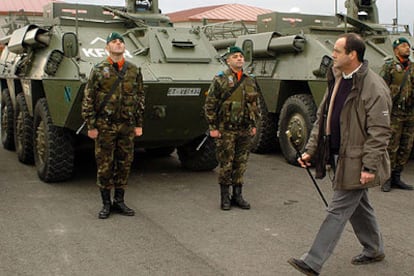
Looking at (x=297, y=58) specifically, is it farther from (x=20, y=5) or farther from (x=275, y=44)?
(x=20, y=5)

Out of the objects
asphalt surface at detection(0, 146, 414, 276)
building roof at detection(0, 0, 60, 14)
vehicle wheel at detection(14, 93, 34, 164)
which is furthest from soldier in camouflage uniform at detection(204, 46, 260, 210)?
building roof at detection(0, 0, 60, 14)

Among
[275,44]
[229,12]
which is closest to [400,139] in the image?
[275,44]

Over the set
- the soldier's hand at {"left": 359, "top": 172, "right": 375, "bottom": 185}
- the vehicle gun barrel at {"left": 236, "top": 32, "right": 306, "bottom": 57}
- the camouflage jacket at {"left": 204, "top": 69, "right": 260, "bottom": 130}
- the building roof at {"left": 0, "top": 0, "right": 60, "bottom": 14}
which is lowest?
the soldier's hand at {"left": 359, "top": 172, "right": 375, "bottom": 185}

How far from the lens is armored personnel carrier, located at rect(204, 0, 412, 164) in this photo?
775 cm

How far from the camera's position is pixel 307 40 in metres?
8.05

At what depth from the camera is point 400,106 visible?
21.1 ft

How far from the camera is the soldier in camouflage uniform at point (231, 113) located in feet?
17.7

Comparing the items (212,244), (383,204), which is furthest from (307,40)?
(212,244)

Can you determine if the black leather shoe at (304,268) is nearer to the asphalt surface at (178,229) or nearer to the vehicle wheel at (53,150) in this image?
the asphalt surface at (178,229)

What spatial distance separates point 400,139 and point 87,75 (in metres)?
3.46

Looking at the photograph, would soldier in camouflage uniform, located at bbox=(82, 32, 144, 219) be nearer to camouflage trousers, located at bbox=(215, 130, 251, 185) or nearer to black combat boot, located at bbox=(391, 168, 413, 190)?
camouflage trousers, located at bbox=(215, 130, 251, 185)

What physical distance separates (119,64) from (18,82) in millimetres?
3021

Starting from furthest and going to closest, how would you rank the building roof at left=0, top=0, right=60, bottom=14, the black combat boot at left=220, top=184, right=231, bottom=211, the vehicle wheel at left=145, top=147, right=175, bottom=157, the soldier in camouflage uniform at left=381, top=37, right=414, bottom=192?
the building roof at left=0, top=0, right=60, bottom=14, the vehicle wheel at left=145, top=147, right=175, bottom=157, the soldier in camouflage uniform at left=381, top=37, right=414, bottom=192, the black combat boot at left=220, top=184, right=231, bottom=211

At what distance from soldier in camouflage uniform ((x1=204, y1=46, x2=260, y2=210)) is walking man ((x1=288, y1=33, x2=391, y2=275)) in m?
1.72
